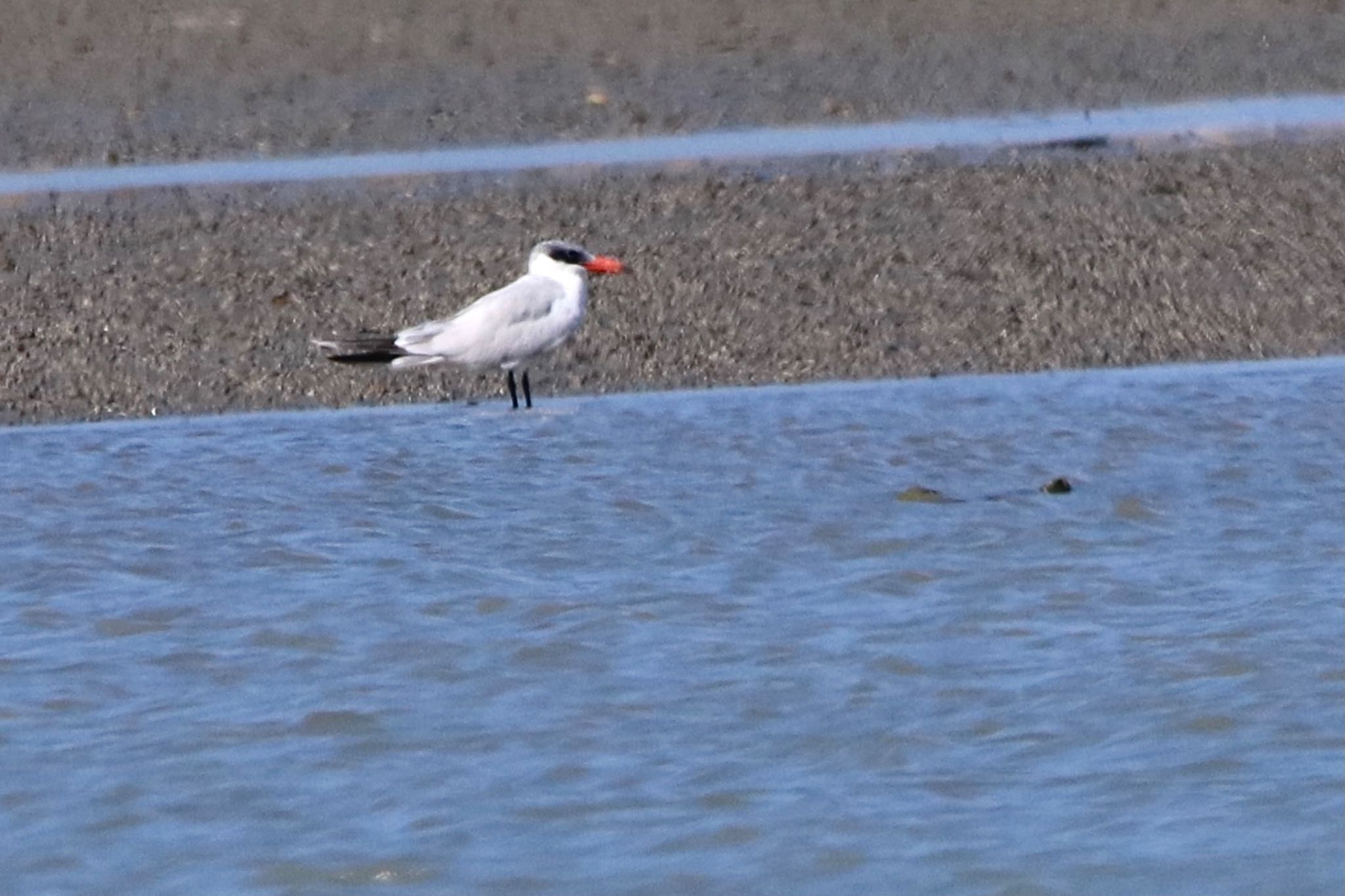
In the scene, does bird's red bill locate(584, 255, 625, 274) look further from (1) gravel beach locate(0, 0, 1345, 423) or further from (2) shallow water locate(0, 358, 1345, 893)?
(2) shallow water locate(0, 358, 1345, 893)

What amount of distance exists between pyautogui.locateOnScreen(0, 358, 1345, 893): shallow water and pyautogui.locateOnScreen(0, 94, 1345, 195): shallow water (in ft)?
15.0

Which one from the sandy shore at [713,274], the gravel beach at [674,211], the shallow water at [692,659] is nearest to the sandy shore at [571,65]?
the gravel beach at [674,211]

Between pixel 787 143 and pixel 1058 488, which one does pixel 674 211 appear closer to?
pixel 787 143

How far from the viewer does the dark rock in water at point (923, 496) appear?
6547mm

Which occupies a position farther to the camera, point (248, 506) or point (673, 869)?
point (248, 506)

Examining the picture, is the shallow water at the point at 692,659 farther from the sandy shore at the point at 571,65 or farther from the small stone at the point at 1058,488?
the sandy shore at the point at 571,65

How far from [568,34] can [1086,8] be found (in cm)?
275

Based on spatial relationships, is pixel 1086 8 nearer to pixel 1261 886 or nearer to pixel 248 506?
pixel 248 506

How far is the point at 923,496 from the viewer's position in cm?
661

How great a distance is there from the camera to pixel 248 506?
6.85 meters

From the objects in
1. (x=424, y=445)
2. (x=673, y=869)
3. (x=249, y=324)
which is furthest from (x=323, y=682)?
(x=249, y=324)

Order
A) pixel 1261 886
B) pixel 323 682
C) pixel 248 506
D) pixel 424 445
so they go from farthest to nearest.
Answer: pixel 424 445, pixel 248 506, pixel 323 682, pixel 1261 886

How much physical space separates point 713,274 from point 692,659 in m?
5.31

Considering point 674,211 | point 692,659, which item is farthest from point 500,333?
point 692,659
